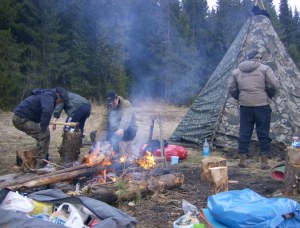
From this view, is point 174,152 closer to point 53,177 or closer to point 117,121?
point 117,121

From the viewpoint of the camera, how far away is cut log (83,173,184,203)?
14.6ft

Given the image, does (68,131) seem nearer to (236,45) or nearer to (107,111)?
(107,111)

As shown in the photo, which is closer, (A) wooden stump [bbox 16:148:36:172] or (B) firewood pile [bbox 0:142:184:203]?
(B) firewood pile [bbox 0:142:184:203]

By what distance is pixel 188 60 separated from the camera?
930 inches

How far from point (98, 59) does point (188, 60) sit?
5869 millimetres

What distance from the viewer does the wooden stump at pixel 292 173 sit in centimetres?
486

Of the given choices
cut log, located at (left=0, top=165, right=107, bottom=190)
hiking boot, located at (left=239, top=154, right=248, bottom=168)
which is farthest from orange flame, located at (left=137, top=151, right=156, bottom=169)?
hiking boot, located at (left=239, top=154, right=248, bottom=168)

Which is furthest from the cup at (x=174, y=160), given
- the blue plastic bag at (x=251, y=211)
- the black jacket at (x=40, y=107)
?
the blue plastic bag at (x=251, y=211)

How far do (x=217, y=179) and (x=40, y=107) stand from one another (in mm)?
3401

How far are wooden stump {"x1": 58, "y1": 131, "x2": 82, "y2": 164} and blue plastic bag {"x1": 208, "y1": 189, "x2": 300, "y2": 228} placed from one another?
372 centimetres

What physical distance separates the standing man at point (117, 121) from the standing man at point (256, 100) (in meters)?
1.98

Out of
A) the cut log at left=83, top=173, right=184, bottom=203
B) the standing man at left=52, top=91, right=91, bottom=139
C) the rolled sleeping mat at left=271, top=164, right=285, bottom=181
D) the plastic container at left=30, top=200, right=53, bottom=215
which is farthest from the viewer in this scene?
the standing man at left=52, top=91, right=91, bottom=139

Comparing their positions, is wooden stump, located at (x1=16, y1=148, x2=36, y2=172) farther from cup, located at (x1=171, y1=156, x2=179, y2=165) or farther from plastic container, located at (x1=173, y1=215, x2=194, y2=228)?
plastic container, located at (x1=173, y1=215, x2=194, y2=228)

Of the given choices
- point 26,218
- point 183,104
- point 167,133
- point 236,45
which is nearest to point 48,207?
point 26,218
